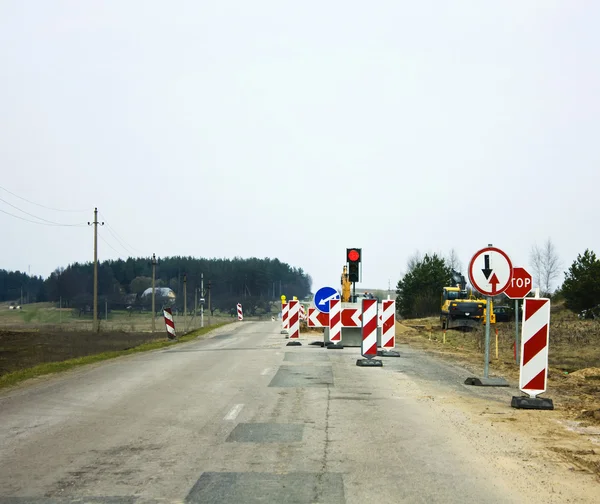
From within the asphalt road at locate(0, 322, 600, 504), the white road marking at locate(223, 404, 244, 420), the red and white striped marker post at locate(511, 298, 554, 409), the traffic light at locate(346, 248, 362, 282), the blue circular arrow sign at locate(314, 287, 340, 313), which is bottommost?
the asphalt road at locate(0, 322, 600, 504)

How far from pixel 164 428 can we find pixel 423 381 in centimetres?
765

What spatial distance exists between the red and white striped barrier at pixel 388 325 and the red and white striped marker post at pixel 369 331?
3226mm

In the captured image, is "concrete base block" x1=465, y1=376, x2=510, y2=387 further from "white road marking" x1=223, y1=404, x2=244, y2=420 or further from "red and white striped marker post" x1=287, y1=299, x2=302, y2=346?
"red and white striped marker post" x1=287, y1=299, x2=302, y2=346

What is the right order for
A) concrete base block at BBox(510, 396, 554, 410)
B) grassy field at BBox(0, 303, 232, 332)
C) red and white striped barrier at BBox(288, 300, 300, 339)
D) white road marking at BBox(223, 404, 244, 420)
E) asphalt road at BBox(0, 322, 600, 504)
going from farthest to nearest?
grassy field at BBox(0, 303, 232, 332) < red and white striped barrier at BBox(288, 300, 300, 339) < concrete base block at BBox(510, 396, 554, 410) < white road marking at BBox(223, 404, 244, 420) < asphalt road at BBox(0, 322, 600, 504)

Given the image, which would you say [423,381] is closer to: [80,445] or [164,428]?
[164,428]

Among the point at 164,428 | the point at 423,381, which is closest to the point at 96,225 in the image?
the point at 423,381

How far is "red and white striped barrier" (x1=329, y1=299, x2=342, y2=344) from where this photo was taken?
26266 millimetres

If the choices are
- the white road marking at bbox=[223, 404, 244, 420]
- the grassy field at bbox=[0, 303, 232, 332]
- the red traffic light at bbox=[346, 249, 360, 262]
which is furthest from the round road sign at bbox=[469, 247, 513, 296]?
the grassy field at bbox=[0, 303, 232, 332]

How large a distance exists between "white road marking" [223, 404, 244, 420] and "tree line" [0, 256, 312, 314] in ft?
383

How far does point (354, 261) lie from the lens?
24.4 m

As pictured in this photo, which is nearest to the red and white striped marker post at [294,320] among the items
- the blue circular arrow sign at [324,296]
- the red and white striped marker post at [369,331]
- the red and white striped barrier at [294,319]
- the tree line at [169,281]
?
the red and white striped barrier at [294,319]

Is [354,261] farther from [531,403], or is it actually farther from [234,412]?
[234,412]

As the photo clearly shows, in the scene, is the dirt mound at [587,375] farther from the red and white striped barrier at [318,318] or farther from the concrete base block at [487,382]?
the red and white striped barrier at [318,318]

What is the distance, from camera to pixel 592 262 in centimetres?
5759
